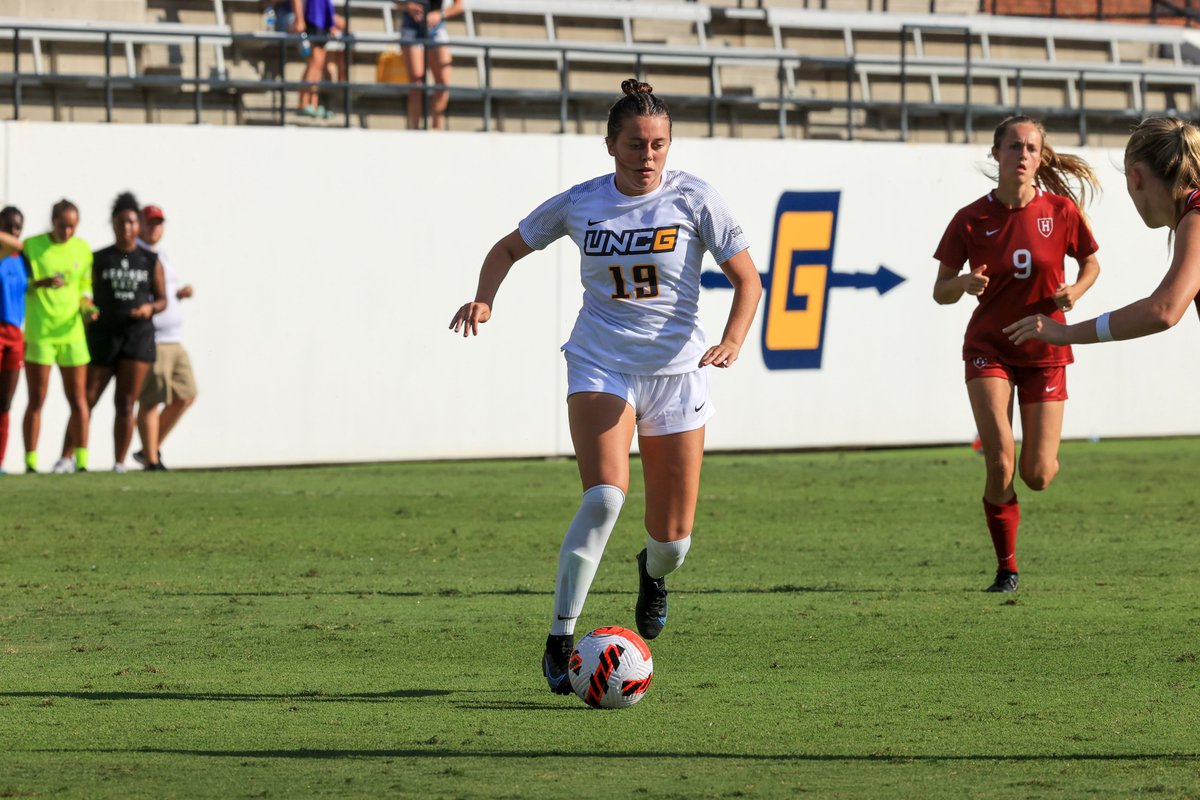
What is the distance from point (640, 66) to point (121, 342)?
24.9ft

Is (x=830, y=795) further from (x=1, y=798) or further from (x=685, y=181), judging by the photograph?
(x=685, y=181)

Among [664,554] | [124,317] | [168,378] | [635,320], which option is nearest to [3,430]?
[124,317]

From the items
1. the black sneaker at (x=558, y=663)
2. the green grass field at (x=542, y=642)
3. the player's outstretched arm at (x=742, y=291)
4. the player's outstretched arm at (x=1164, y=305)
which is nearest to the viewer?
the green grass field at (x=542, y=642)

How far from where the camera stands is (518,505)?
1339cm

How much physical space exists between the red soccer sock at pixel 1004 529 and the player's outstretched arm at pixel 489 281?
3441 mm

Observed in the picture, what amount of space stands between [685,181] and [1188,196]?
1.89m

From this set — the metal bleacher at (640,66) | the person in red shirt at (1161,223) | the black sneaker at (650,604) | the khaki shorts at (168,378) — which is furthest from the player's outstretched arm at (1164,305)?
the metal bleacher at (640,66)

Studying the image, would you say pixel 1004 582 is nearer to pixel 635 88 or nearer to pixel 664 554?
pixel 664 554

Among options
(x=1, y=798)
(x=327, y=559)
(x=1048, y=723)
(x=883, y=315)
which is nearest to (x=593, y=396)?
(x=1048, y=723)

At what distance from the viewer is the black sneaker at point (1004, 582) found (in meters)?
8.93

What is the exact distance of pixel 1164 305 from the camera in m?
5.25

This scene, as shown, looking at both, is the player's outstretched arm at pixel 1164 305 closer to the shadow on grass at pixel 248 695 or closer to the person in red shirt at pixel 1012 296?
the shadow on grass at pixel 248 695

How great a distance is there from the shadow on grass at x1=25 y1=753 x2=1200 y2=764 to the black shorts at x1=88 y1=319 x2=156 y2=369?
1075 cm

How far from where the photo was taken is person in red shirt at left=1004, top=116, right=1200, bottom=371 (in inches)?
207
